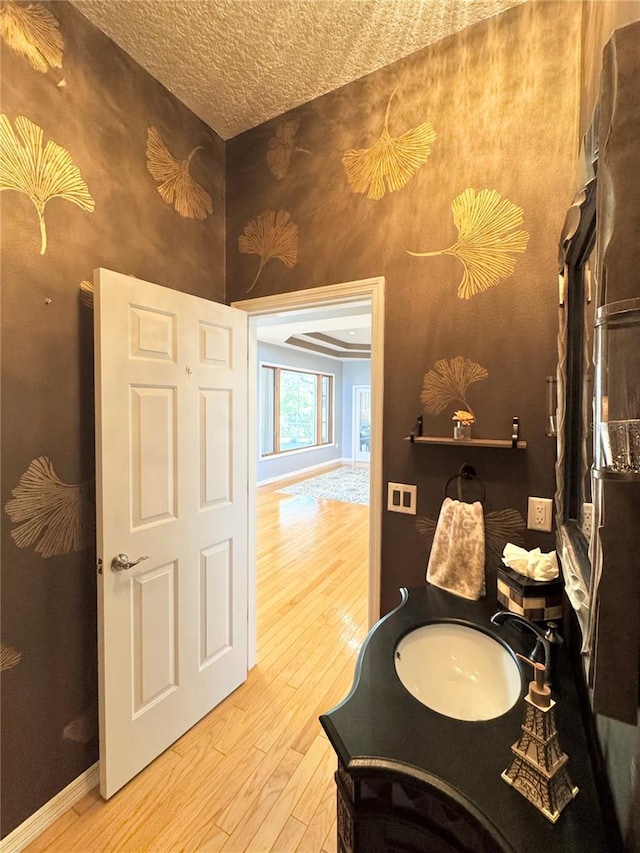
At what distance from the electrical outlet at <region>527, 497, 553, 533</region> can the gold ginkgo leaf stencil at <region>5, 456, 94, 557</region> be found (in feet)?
5.53

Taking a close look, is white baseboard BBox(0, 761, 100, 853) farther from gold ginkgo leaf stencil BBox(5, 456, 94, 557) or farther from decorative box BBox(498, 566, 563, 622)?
decorative box BBox(498, 566, 563, 622)

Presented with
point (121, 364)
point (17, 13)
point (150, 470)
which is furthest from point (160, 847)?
point (17, 13)

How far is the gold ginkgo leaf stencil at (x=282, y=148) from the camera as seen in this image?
181 cm

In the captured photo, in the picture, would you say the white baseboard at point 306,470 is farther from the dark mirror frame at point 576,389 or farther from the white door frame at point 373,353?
the dark mirror frame at point 576,389

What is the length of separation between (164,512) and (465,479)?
1.27 meters

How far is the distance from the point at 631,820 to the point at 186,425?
164cm

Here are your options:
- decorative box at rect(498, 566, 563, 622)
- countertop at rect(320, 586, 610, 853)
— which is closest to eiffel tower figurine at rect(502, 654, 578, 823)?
countertop at rect(320, 586, 610, 853)

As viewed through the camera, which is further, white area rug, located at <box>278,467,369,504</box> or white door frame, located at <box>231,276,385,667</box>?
white area rug, located at <box>278,467,369,504</box>

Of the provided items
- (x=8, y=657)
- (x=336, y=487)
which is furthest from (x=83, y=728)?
(x=336, y=487)

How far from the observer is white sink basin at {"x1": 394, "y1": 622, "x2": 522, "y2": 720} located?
1.04 meters

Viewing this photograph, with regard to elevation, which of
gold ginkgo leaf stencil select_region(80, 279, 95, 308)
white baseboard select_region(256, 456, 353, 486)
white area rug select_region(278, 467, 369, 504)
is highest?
gold ginkgo leaf stencil select_region(80, 279, 95, 308)

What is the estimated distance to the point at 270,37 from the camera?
57.1 inches

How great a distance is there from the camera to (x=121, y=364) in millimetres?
1397

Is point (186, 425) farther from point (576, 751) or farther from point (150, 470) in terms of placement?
point (576, 751)
